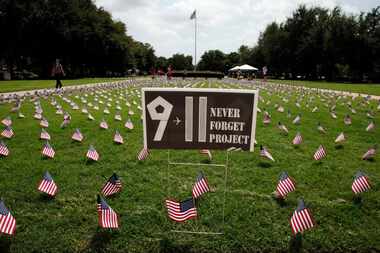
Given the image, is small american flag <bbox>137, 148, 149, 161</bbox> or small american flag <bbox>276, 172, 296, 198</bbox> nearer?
small american flag <bbox>276, 172, 296, 198</bbox>

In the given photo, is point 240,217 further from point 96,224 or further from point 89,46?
point 89,46

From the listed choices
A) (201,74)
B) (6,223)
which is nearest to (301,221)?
(6,223)

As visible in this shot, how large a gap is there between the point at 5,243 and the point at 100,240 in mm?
1037

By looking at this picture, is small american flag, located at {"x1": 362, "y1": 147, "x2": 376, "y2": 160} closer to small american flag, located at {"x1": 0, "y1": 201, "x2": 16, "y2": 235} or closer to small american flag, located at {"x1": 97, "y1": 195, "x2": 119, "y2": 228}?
small american flag, located at {"x1": 97, "y1": 195, "x2": 119, "y2": 228}

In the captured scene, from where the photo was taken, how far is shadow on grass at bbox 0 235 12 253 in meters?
3.50

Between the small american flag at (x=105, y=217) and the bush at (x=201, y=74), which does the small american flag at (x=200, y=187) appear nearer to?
the small american flag at (x=105, y=217)

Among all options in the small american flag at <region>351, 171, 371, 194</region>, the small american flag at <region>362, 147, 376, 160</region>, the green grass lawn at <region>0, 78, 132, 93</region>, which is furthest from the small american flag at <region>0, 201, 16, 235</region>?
the green grass lawn at <region>0, 78, 132, 93</region>

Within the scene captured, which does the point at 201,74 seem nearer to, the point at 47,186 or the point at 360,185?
the point at 360,185

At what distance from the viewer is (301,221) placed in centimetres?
377

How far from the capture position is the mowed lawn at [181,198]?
3717mm

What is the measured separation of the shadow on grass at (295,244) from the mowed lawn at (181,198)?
0.15 feet

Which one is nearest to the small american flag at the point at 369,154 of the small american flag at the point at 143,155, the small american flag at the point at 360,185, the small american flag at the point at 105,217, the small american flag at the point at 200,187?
the small american flag at the point at 360,185

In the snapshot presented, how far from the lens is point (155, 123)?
3.66 meters

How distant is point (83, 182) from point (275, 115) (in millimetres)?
8933
